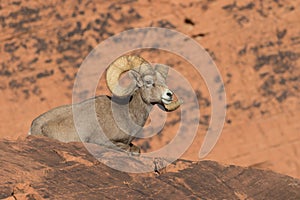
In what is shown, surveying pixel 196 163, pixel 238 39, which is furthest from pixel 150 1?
pixel 196 163

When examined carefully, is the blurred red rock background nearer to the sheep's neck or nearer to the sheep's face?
the sheep's neck

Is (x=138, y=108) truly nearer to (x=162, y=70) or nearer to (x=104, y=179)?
(x=162, y=70)

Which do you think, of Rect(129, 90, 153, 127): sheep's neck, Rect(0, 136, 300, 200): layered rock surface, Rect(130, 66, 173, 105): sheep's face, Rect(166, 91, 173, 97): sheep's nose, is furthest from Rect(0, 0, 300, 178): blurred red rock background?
Rect(0, 136, 300, 200): layered rock surface

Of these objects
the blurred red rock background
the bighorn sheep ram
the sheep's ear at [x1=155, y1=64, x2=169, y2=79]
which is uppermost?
the blurred red rock background

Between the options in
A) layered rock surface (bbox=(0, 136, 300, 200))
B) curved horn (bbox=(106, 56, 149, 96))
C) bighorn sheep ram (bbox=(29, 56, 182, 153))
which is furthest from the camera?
curved horn (bbox=(106, 56, 149, 96))

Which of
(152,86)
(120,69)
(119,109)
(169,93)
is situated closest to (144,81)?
(152,86)

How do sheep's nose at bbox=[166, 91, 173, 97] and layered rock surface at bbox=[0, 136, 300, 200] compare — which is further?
sheep's nose at bbox=[166, 91, 173, 97]
